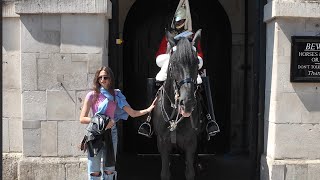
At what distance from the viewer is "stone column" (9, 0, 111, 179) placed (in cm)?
607

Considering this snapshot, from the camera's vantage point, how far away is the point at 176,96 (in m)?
4.98

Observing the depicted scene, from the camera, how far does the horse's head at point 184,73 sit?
4762 millimetres

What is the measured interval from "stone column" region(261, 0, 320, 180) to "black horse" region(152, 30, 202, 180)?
1169mm

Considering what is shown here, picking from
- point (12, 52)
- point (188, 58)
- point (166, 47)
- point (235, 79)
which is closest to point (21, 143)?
point (12, 52)

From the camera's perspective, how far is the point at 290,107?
240 inches

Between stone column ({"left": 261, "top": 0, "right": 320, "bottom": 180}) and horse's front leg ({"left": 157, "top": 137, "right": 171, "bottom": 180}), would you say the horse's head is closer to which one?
horse's front leg ({"left": 157, "top": 137, "right": 171, "bottom": 180})

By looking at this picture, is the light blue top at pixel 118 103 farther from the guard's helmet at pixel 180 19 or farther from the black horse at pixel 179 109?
the guard's helmet at pixel 180 19

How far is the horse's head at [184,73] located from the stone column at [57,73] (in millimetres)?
1440

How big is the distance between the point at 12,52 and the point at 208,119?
9.39 feet

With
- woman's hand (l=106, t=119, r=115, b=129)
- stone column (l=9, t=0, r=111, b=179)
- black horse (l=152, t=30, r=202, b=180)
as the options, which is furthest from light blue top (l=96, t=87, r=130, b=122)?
stone column (l=9, t=0, r=111, b=179)

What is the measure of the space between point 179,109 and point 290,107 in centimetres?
187

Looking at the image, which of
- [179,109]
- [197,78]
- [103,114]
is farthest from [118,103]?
[197,78]

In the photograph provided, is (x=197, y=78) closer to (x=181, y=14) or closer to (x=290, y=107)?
(x=181, y=14)

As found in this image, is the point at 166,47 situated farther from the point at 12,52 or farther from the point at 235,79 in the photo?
the point at 235,79
